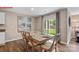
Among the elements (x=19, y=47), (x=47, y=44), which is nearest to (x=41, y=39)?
(x=47, y=44)

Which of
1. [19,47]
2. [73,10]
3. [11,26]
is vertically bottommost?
[19,47]

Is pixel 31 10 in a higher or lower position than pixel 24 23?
higher

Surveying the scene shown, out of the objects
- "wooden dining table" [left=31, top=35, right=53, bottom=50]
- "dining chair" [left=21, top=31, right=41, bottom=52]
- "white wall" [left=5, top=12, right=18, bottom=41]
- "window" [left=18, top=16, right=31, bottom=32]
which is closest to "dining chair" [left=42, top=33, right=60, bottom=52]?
"wooden dining table" [left=31, top=35, right=53, bottom=50]

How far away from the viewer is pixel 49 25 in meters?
1.81

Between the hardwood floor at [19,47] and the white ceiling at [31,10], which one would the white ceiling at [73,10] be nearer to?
the white ceiling at [31,10]

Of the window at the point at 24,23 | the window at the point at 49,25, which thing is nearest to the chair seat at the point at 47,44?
the window at the point at 49,25

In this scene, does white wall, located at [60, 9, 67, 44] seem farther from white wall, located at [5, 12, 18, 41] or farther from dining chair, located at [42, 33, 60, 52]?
white wall, located at [5, 12, 18, 41]

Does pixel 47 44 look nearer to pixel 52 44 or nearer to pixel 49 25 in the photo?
pixel 52 44
